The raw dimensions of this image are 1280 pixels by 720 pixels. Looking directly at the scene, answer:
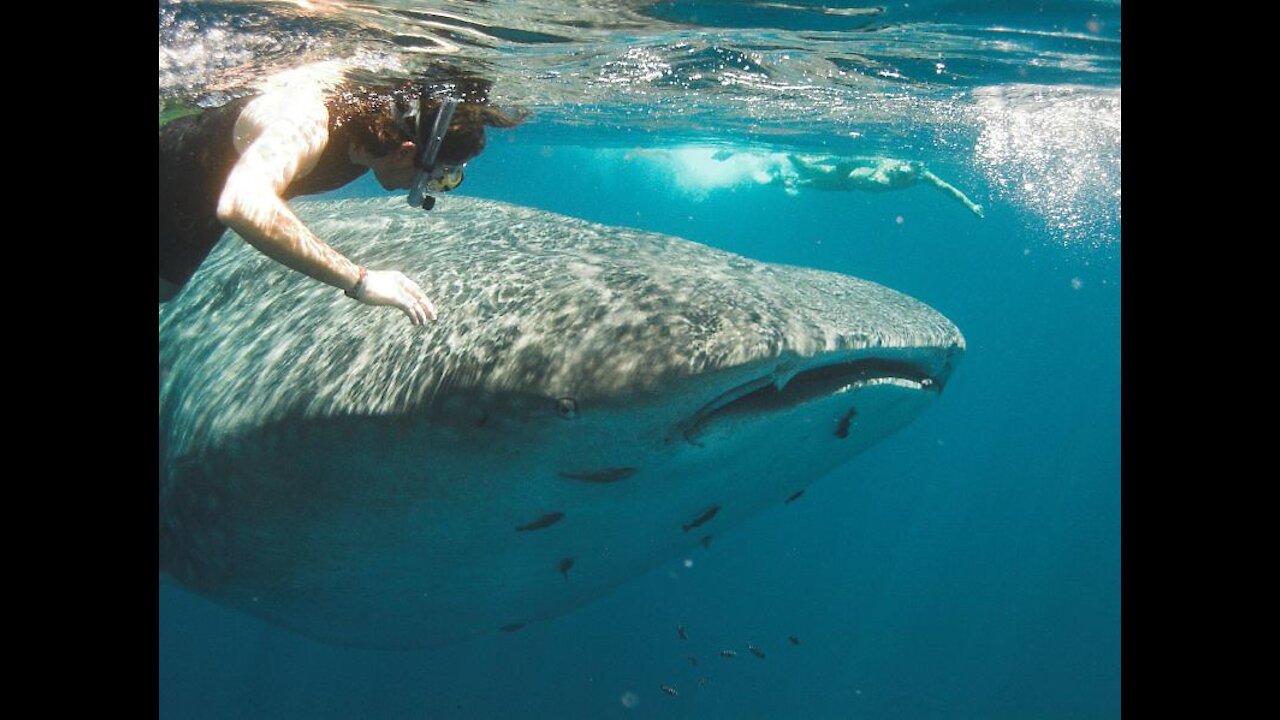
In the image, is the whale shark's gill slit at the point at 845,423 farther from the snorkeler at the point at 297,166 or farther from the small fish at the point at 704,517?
the snorkeler at the point at 297,166

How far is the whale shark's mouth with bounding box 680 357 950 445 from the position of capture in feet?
9.08

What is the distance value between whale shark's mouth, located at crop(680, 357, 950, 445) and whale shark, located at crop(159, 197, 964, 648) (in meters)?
0.01

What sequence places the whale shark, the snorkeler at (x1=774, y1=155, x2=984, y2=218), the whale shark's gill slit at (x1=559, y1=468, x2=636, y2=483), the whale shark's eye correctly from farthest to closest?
the snorkeler at (x1=774, y1=155, x2=984, y2=218) → the whale shark's gill slit at (x1=559, y1=468, x2=636, y2=483) → the whale shark → the whale shark's eye

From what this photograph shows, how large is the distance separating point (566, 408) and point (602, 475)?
1.50 ft

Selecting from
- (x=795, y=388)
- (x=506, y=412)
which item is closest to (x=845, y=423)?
(x=795, y=388)

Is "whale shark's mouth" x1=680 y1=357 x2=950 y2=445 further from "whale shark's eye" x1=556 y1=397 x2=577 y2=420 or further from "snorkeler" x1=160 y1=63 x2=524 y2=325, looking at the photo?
"snorkeler" x1=160 y1=63 x2=524 y2=325

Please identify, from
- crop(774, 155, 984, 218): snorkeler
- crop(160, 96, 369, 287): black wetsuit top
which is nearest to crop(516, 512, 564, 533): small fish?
crop(160, 96, 369, 287): black wetsuit top

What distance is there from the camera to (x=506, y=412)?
284 centimetres

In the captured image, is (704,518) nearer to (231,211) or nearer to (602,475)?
(602,475)

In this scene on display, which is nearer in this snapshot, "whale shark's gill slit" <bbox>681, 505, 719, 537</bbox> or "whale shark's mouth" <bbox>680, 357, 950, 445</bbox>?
"whale shark's mouth" <bbox>680, 357, 950, 445</bbox>

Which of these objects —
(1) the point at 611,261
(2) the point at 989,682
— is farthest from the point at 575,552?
(2) the point at 989,682

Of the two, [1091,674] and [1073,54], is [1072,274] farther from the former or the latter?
[1073,54]

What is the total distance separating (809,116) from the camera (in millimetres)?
15016
